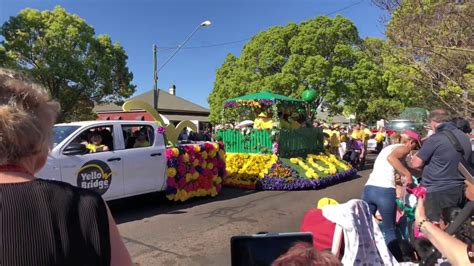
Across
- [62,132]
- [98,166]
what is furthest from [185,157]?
[62,132]

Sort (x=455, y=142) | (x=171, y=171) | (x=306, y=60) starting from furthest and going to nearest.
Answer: (x=306, y=60), (x=171, y=171), (x=455, y=142)

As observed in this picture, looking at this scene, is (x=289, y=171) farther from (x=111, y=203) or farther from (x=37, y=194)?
(x=37, y=194)

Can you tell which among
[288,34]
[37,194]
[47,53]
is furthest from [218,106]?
[37,194]

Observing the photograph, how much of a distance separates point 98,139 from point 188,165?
6.98 ft

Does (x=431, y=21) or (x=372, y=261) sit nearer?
(x=372, y=261)

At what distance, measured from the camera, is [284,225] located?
705 cm

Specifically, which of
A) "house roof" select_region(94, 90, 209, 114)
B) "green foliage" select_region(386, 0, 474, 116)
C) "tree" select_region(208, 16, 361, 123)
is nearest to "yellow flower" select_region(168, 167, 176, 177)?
"green foliage" select_region(386, 0, 474, 116)

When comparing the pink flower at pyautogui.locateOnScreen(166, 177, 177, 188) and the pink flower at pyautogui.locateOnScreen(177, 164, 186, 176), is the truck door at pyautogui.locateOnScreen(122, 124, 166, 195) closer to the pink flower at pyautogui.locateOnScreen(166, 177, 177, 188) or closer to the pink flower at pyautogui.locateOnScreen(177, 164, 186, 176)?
the pink flower at pyautogui.locateOnScreen(166, 177, 177, 188)

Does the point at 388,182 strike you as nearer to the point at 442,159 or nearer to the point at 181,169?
the point at 442,159

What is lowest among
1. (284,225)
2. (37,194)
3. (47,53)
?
(284,225)

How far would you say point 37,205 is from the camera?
133 centimetres

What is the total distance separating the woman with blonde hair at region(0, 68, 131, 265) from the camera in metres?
1.29

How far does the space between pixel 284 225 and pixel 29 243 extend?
19.9 feet

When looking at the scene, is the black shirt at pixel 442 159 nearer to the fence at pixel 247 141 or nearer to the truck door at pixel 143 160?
the truck door at pixel 143 160
